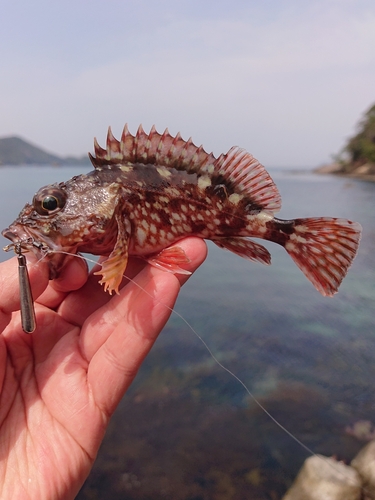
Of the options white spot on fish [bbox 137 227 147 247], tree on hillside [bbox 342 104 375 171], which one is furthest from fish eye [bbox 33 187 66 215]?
tree on hillside [bbox 342 104 375 171]

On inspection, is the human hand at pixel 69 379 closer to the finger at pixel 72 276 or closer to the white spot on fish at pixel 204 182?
the finger at pixel 72 276

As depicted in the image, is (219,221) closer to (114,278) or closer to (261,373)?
(114,278)

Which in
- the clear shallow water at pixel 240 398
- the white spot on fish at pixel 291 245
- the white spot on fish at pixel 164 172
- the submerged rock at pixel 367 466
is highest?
the white spot on fish at pixel 164 172

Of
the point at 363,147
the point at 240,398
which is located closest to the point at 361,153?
the point at 363,147

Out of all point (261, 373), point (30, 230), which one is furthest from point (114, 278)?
point (261, 373)

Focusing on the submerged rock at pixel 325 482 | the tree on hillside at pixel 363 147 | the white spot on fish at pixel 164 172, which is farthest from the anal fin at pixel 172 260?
the tree on hillside at pixel 363 147

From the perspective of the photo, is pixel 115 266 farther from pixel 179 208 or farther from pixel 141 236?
pixel 179 208
